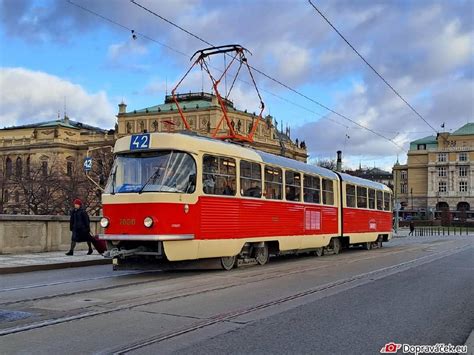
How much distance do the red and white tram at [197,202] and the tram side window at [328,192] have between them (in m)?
2.48

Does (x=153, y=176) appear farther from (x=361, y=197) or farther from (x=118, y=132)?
(x=118, y=132)

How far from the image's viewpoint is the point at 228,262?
48.3 ft

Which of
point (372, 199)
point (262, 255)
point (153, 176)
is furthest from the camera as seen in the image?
point (372, 199)

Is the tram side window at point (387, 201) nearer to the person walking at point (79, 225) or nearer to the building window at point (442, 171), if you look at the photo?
the person walking at point (79, 225)

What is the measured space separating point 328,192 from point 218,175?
806cm

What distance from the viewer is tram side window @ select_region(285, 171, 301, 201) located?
17531mm

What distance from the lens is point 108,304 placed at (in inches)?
358

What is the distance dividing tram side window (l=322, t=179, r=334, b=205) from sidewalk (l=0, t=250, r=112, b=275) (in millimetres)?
8049

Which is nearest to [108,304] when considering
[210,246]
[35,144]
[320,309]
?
[320,309]

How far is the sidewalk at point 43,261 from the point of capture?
47.3 feet

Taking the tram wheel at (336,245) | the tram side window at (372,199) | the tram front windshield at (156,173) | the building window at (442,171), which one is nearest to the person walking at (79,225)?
the tram front windshield at (156,173)

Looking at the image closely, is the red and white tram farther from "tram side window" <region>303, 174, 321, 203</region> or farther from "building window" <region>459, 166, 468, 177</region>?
"building window" <region>459, 166, 468, 177</region>

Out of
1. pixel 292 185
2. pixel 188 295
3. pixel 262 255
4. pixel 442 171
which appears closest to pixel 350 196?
pixel 292 185

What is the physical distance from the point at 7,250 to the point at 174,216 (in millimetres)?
8092
